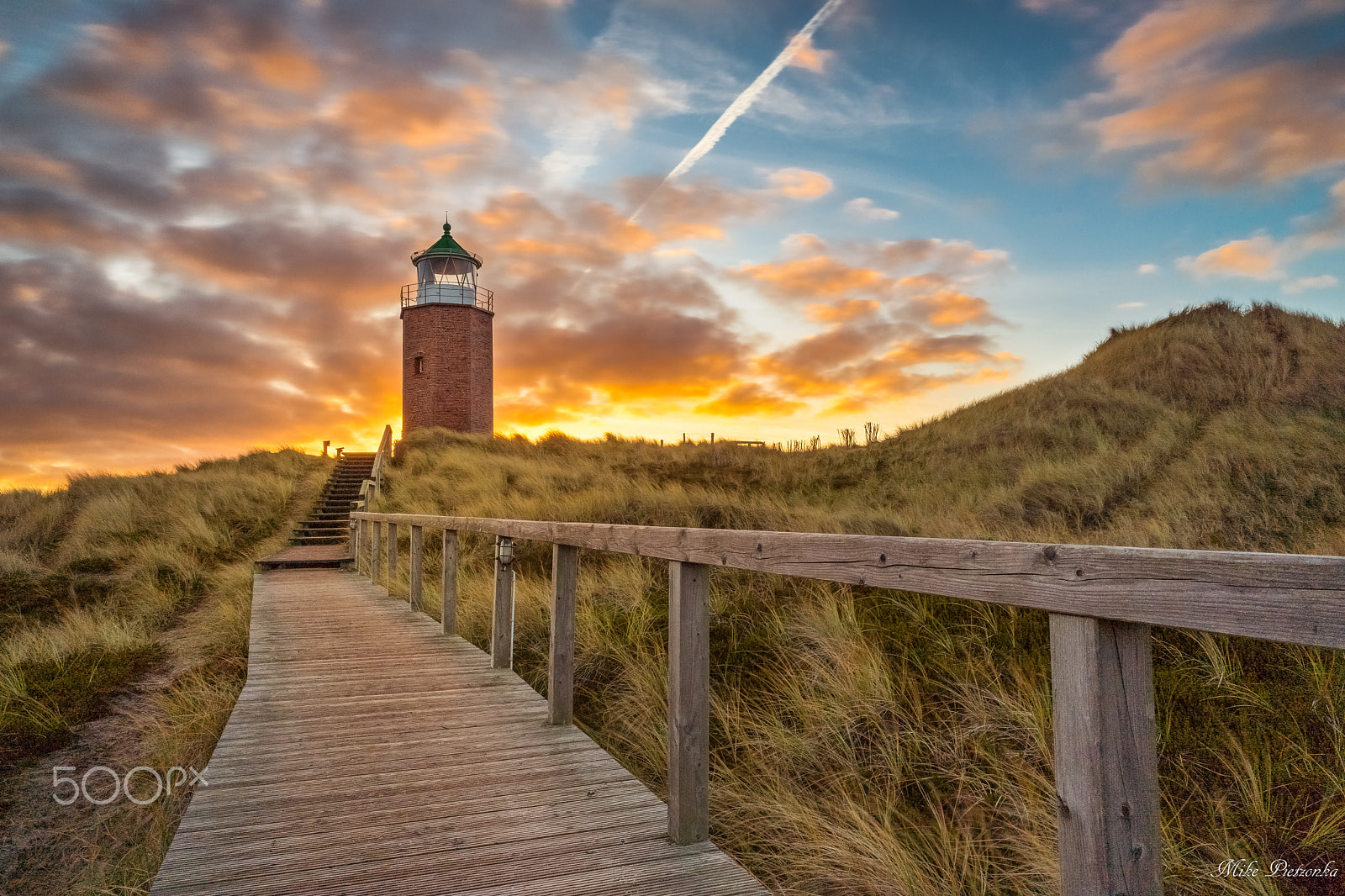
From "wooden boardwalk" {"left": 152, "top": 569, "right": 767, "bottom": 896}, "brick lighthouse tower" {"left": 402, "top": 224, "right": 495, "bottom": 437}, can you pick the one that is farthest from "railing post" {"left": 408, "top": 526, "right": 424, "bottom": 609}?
"brick lighthouse tower" {"left": 402, "top": 224, "right": 495, "bottom": 437}

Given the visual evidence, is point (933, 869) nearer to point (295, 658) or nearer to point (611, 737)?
point (611, 737)

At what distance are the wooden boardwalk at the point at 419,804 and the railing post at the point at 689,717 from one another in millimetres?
99

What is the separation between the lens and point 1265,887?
2.51 m

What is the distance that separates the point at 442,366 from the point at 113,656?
906 inches

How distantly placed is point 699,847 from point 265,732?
276cm

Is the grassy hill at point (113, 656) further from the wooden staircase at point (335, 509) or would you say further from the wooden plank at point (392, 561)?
the wooden plank at point (392, 561)

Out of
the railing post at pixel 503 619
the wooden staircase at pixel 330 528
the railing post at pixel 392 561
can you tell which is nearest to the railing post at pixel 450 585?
the railing post at pixel 503 619

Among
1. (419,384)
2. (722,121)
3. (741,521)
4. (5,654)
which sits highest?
(722,121)

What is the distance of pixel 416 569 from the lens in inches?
336

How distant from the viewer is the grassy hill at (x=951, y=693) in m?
2.91

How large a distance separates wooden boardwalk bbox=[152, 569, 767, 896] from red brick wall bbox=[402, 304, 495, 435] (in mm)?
26013

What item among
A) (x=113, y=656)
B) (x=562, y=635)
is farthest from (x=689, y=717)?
(x=113, y=656)

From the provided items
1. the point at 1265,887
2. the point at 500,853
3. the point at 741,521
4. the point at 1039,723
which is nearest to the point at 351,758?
the point at 500,853

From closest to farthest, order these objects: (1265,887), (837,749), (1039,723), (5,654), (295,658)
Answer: (1265,887)
(1039,723)
(837,749)
(295,658)
(5,654)
